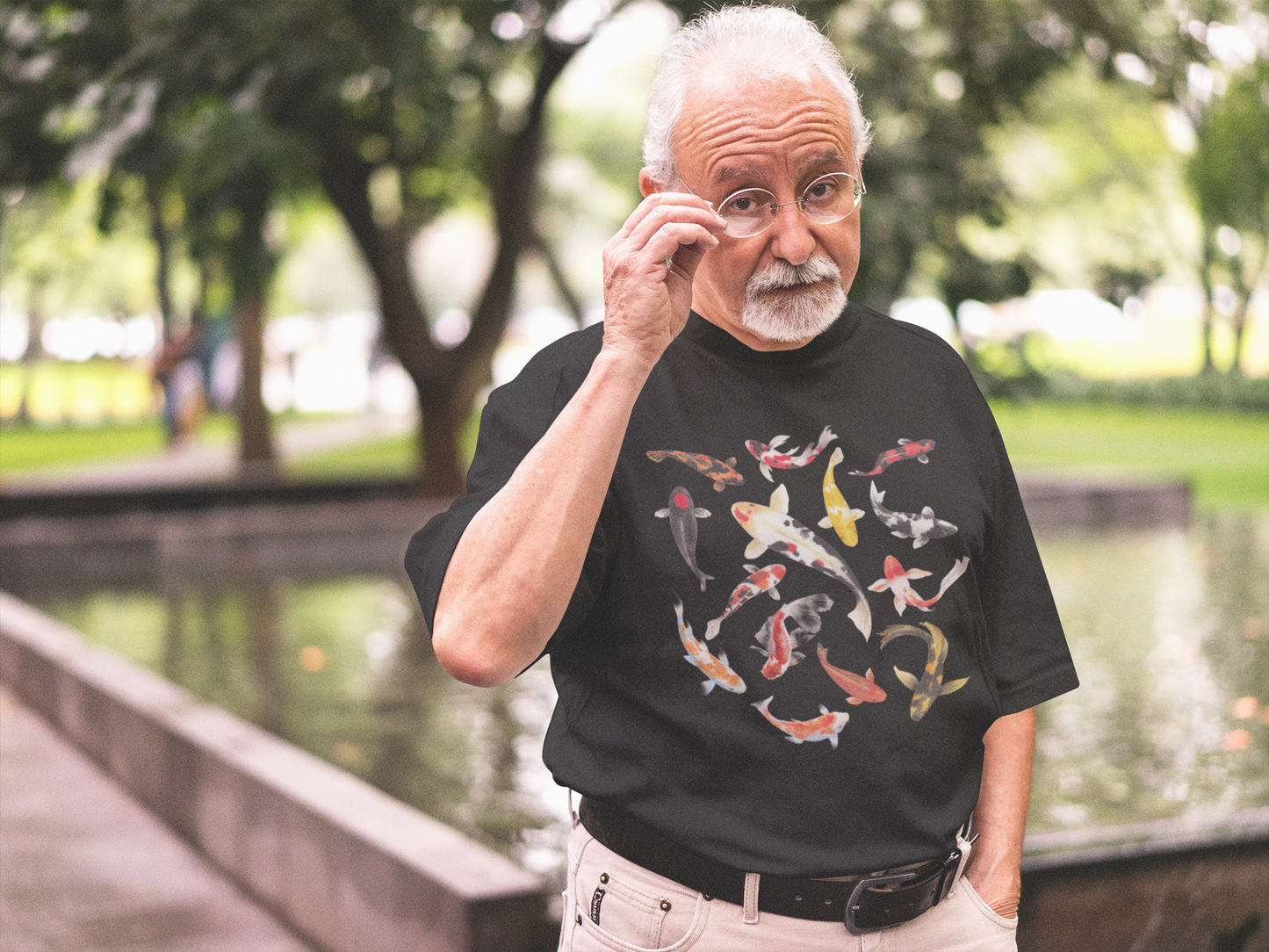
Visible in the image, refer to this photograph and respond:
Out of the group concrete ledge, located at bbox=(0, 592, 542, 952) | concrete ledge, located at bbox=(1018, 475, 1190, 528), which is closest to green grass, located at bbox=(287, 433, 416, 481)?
concrete ledge, located at bbox=(1018, 475, 1190, 528)

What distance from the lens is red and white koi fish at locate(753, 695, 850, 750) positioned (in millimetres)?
1979

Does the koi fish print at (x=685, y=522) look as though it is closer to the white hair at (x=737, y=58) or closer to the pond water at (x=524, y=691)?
the white hair at (x=737, y=58)

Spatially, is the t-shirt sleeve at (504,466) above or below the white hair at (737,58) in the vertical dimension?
below

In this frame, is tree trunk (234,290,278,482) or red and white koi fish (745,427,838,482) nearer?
red and white koi fish (745,427,838,482)

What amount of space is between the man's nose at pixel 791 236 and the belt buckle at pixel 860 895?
0.78m

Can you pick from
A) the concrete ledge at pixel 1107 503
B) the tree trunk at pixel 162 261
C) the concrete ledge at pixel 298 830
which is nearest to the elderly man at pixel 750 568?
the concrete ledge at pixel 298 830

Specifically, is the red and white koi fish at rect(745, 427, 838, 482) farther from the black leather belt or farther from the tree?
the tree

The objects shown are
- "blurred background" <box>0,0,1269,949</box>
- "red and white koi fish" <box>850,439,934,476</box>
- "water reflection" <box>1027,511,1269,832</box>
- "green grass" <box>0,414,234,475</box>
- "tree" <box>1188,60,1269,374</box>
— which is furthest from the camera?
"green grass" <box>0,414,234,475</box>

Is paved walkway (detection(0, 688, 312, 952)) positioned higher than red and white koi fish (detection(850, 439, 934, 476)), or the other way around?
red and white koi fish (detection(850, 439, 934, 476))

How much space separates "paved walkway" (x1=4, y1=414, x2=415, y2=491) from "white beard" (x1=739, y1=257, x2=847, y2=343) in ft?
47.6

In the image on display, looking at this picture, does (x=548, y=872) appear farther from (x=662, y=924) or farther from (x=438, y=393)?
(x=438, y=393)

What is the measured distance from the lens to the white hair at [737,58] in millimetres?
2064

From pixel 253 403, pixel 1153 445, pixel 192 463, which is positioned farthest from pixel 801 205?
pixel 1153 445

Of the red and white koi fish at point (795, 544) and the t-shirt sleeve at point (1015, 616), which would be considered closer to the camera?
the red and white koi fish at point (795, 544)
